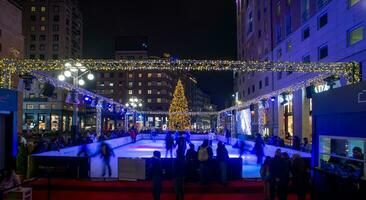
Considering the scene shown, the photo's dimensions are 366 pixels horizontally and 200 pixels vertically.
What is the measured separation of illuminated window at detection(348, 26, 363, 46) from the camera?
27837 millimetres

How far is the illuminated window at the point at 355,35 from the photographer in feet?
91.3

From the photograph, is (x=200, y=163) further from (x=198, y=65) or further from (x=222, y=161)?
(x=198, y=65)

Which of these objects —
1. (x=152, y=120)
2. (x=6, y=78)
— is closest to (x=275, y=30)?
(x=6, y=78)

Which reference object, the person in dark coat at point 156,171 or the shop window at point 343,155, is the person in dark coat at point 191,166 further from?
the shop window at point 343,155

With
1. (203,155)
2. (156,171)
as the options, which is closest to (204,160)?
(203,155)

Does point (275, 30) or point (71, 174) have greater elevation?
point (275, 30)

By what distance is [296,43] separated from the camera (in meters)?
41.7

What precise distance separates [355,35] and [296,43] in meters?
13.1

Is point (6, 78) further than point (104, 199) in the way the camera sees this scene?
Yes

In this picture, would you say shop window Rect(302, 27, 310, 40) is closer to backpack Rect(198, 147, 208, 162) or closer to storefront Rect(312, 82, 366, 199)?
storefront Rect(312, 82, 366, 199)

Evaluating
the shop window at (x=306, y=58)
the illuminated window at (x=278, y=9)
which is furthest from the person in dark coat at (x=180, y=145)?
the illuminated window at (x=278, y=9)

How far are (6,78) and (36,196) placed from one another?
8432mm

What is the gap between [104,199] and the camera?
1441cm

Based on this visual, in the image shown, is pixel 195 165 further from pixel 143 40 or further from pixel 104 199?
pixel 143 40
